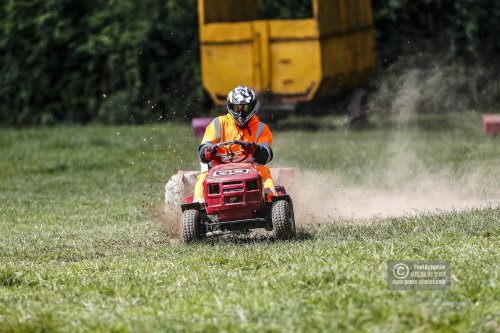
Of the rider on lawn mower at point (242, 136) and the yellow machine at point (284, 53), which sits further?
the yellow machine at point (284, 53)

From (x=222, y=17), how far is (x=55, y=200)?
8666mm

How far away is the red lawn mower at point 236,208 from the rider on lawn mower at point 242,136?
24 cm

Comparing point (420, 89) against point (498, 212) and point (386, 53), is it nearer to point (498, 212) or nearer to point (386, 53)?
point (386, 53)

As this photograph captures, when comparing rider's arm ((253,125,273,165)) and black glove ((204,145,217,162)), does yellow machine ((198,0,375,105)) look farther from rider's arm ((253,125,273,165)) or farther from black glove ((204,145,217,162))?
black glove ((204,145,217,162))

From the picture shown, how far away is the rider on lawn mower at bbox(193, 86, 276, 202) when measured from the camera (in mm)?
11812

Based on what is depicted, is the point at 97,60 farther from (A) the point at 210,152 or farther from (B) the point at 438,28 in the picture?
(A) the point at 210,152

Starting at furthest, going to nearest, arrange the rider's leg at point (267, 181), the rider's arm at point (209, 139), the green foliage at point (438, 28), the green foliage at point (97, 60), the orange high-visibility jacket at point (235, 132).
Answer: the green foliage at point (97, 60)
the green foliage at point (438, 28)
the orange high-visibility jacket at point (235, 132)
the rider's arm at point (209, 139)
the rider's leg at point (267, 181)

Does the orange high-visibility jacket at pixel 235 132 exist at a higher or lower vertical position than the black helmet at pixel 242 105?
lower

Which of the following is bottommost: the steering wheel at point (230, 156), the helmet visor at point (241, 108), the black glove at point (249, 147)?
the steering wheel at point (230, 156)

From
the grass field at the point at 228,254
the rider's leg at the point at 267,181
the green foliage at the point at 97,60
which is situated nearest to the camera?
the grass field at the point at 228,254

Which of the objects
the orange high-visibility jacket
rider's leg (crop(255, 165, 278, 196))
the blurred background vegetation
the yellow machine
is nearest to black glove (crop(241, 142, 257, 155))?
rider's leg (crop(255, 165, 278, 196))

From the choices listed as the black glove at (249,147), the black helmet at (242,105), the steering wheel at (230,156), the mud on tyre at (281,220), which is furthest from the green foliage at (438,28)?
the mud on tyre at (281,220)

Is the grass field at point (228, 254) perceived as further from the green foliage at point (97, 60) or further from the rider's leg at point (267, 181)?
the green foliage at point (97, 60)

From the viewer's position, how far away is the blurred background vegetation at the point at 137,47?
26.6 metres
